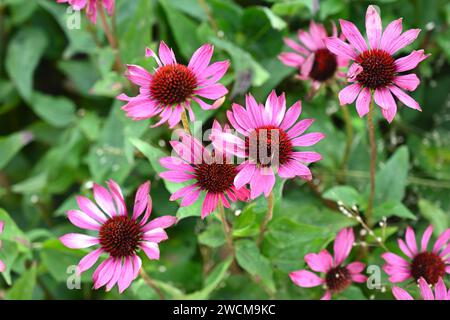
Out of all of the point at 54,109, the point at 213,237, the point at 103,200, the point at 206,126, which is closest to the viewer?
the point at 103,200

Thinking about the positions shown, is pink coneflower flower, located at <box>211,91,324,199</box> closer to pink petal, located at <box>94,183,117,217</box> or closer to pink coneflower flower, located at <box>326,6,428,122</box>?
pink coneflower flower, located at <box>326,6,428,122</box>

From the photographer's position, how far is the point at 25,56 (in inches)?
47.8

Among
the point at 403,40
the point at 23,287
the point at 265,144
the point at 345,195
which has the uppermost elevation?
the point at 403,40

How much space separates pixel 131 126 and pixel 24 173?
420mm

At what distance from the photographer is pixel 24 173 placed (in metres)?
1.26

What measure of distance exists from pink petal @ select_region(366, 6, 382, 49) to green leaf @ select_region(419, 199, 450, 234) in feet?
1.26

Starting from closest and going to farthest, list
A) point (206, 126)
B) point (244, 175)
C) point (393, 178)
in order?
point (244, 175)
point (393, 178)
point (206, 126)

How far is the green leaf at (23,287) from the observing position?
0.87m

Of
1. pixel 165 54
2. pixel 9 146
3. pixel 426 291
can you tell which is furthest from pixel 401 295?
pixel 9 146

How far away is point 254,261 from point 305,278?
0.24 ft

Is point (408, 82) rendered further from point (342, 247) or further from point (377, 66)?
point (342, 247)

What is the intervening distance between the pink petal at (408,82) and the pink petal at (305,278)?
0.91 ft
